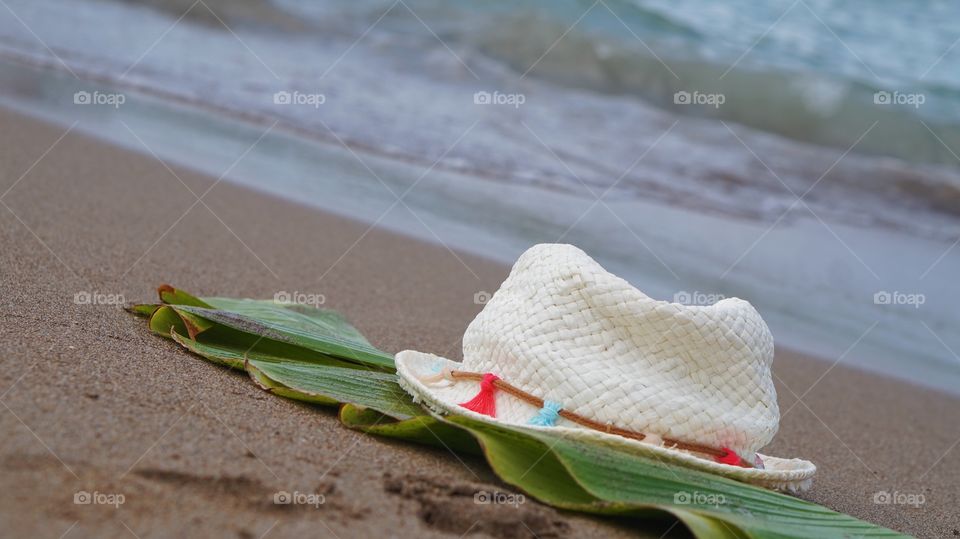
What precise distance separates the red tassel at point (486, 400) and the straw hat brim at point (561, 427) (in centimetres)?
2

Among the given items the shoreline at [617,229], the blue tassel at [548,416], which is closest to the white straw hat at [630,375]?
the blue tassel at [548,416]

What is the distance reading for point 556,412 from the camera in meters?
2.67

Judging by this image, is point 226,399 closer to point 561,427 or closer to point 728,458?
point 561,427

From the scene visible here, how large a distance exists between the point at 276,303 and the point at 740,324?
1.80 m

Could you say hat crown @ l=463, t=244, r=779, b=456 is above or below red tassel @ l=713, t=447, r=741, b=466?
above

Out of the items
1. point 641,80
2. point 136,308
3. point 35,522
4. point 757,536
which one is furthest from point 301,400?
point 641,80

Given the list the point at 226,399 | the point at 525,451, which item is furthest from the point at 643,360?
the point at 226,399

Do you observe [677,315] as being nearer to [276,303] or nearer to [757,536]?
[757,536]

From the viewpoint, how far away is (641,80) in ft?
39.8

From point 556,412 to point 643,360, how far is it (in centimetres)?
27

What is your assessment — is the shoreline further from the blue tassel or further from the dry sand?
the blue tassel

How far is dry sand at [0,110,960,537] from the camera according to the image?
2.16 meters

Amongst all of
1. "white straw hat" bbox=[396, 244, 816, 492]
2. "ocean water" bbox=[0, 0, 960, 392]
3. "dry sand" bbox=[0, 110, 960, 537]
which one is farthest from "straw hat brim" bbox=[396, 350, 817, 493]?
"ocean water" bbox=[0, 0, 960, 392]

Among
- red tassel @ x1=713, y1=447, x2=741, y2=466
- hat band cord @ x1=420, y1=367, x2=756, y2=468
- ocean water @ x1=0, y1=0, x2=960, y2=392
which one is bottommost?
red tassel @ x1=713, y1=447, x2=741, y2=466
